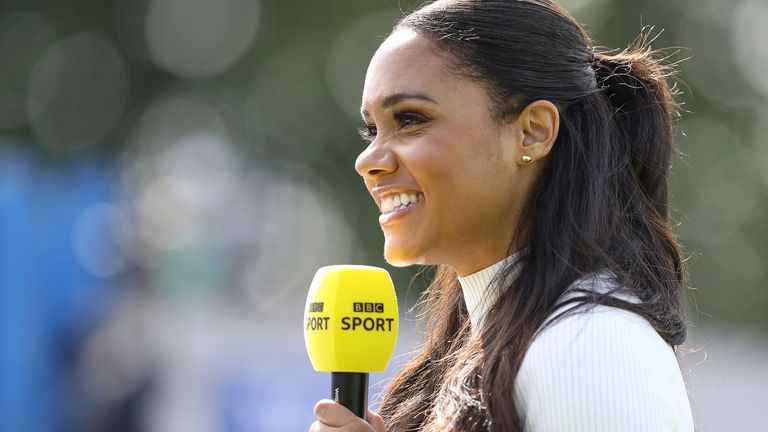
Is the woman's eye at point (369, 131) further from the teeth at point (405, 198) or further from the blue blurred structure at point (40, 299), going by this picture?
the blue blurred structure at point (40, 299)

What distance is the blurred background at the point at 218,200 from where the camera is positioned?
6961 millimetres

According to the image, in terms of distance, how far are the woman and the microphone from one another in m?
0.10

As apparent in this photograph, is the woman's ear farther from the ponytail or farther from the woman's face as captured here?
the ponytail

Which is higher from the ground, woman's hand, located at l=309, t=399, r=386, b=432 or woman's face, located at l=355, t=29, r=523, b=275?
woman's face, located at l=355, t=29, r=523, b=275

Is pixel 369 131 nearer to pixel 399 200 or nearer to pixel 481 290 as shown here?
pixel 399 200

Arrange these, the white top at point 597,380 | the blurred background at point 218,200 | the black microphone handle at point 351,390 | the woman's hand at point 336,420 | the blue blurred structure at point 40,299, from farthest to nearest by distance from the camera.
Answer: the blurred background at point 218,200 → the blue blurred structure at point 40,299 → the black microphone handle at point 351,390 → the woman's hand at point 336,420 → the white top at point 597,380

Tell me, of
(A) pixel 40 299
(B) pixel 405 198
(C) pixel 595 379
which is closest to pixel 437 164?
(B) pixel 405 198

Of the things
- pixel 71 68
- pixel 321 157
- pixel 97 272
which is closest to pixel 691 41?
pixel 321 157

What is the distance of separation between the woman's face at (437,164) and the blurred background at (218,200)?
392 centimetres

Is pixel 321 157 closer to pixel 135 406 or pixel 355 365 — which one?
pixel 135 406

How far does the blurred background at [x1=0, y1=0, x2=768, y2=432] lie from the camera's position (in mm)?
6961

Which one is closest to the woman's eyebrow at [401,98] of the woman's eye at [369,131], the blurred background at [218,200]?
the woman's eye at [369,131]

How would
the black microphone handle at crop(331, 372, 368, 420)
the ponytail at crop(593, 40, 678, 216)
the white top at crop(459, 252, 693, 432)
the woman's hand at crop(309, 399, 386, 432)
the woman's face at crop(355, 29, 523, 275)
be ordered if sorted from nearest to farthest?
1. the white top at crop(459, 252, 693, 432)
2. the woman's hand at crop(309, 399, 386, 432)
3. the black microphone handle at crop(331, 372, 368, 420)
4. the woman's face at crop(355, 29, 523, 275)
5. the ponytail at crop(593, 40, 678, 216)

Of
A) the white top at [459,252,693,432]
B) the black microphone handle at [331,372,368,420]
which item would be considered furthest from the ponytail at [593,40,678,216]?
the black microphone handle at [331,372,368,420]
